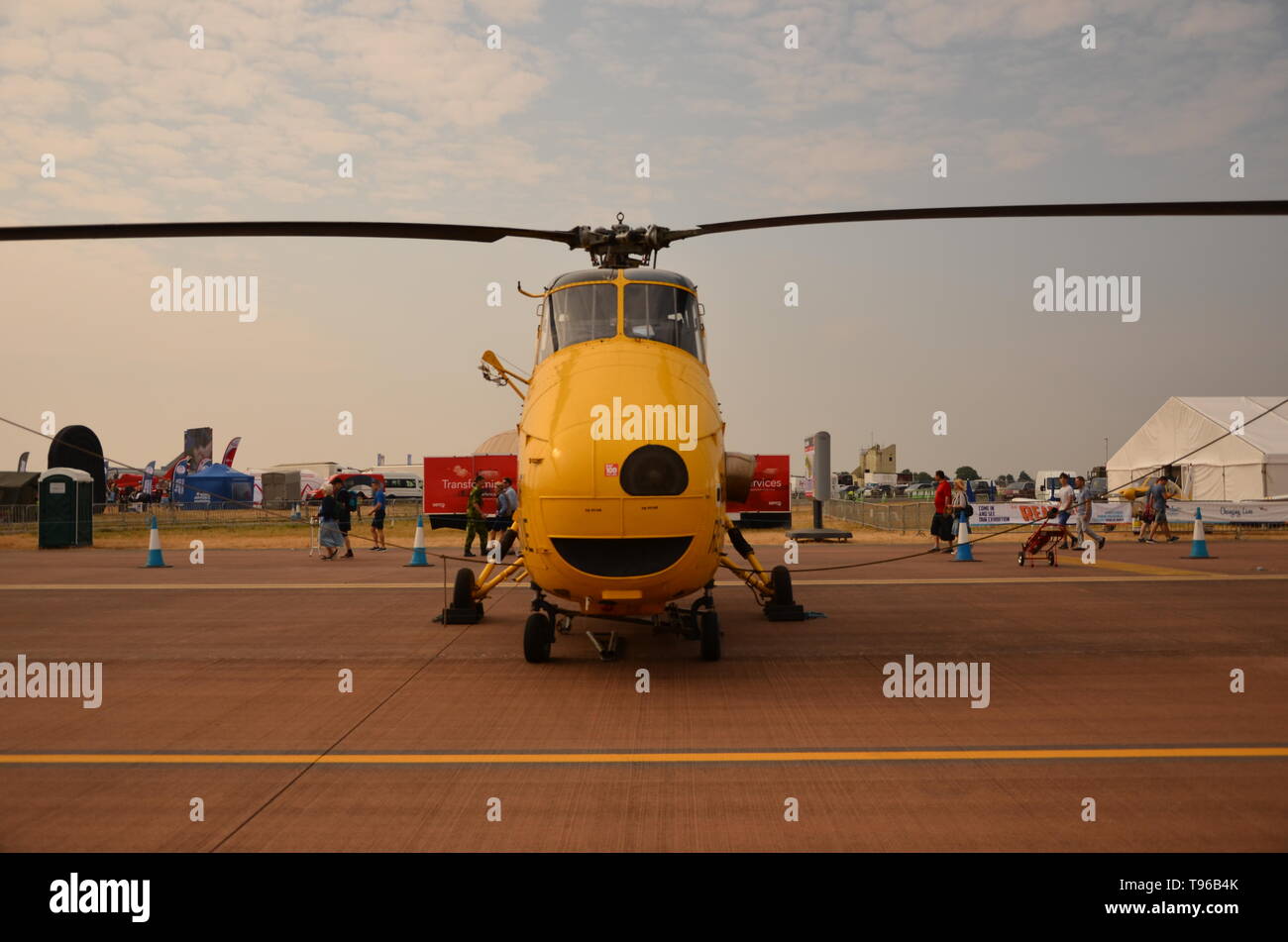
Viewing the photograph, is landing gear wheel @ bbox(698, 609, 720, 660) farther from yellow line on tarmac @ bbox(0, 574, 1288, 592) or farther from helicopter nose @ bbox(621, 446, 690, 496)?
yellow line on tarmac @ bbox(0, 574, 1288, 592)

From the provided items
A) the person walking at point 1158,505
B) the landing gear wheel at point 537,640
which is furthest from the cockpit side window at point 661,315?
the person walking at point 1158,505

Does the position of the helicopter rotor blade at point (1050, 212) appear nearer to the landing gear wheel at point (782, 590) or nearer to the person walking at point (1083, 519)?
the landing gear wheel at point (782, 590)

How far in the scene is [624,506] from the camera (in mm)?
6762

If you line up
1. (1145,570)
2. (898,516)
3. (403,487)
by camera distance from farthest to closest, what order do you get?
(403,487) → (898,516) → (1145,570)

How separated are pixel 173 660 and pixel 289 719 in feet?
8.98

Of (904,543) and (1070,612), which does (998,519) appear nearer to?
(904,543)

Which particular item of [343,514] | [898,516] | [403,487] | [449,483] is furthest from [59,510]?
[403,487]

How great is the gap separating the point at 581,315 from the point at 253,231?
2.71 metres

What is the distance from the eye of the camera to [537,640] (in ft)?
26.5

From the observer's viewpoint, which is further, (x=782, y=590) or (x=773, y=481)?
(x=773, y=481)

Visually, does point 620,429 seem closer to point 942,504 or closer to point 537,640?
point 537,640

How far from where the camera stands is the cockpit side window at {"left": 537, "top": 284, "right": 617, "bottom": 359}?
8289 millimetres

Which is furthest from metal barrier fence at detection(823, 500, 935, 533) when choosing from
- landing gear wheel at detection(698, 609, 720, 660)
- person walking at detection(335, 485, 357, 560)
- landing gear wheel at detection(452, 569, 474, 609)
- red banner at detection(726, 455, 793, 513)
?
landing gear wheel at detection(698, 609, 720, 660)
